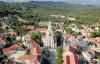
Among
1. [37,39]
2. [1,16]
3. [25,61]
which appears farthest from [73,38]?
[1,16]

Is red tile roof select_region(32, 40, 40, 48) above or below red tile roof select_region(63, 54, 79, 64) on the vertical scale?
below

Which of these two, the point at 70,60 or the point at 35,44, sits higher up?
the point at 70,60

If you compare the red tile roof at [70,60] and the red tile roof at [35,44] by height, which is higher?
the red tile roof at [70,60]

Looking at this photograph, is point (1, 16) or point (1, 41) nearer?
point (1, 41)

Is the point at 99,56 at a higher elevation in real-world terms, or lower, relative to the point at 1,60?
lower

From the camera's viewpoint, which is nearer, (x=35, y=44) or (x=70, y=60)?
(x=70, y=60)

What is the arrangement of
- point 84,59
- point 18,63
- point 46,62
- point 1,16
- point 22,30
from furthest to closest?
point 1,16, point 22,30, point 84,59, point 46,62, point 18,63

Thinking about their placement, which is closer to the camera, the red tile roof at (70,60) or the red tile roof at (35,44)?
the red tile roof at (70,60)

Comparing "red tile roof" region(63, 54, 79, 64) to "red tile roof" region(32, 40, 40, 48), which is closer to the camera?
"red tile roof" region(63, 54, 79, 64)

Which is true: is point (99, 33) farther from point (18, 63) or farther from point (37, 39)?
point (18, 63)

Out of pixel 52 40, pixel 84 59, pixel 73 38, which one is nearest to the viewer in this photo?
pixel 84 59
